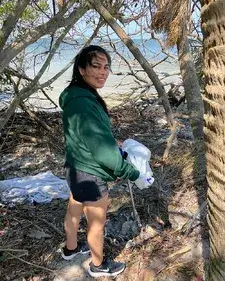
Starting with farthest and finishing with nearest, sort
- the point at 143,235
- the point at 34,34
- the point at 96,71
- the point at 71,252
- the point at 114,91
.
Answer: the point at 114,91, the point at 34,34, the point at 143,235, the point at 71,252, the point at 96,71

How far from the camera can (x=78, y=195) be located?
2.57 m

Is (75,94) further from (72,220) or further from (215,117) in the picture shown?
A: (215,117)

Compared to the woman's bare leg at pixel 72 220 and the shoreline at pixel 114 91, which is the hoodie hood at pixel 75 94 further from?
the shoreline at pixel 114 91

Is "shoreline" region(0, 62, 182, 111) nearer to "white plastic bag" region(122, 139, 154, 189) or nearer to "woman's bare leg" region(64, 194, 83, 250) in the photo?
"white plastic bag" region(122, 139, 154, 189)

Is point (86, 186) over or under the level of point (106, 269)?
over

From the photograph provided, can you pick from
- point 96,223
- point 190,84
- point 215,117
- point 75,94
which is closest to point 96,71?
point 75,94

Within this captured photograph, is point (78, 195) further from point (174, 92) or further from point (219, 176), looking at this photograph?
point (174, 92)

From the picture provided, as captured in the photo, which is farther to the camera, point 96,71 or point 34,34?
point 34,34

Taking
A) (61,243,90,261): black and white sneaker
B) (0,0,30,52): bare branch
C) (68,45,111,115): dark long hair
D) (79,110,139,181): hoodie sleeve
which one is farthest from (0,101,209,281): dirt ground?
(0,0,30,52): bare branch

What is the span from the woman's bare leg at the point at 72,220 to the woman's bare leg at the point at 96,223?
119mm

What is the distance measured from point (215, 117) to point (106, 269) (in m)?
1.76

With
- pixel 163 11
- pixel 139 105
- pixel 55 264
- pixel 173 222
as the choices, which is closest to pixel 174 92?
pixel 139 105

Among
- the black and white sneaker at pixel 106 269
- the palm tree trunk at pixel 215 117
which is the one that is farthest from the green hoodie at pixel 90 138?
the palm tree trunk at pixel 215 117

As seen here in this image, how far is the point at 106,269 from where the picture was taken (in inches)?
109
